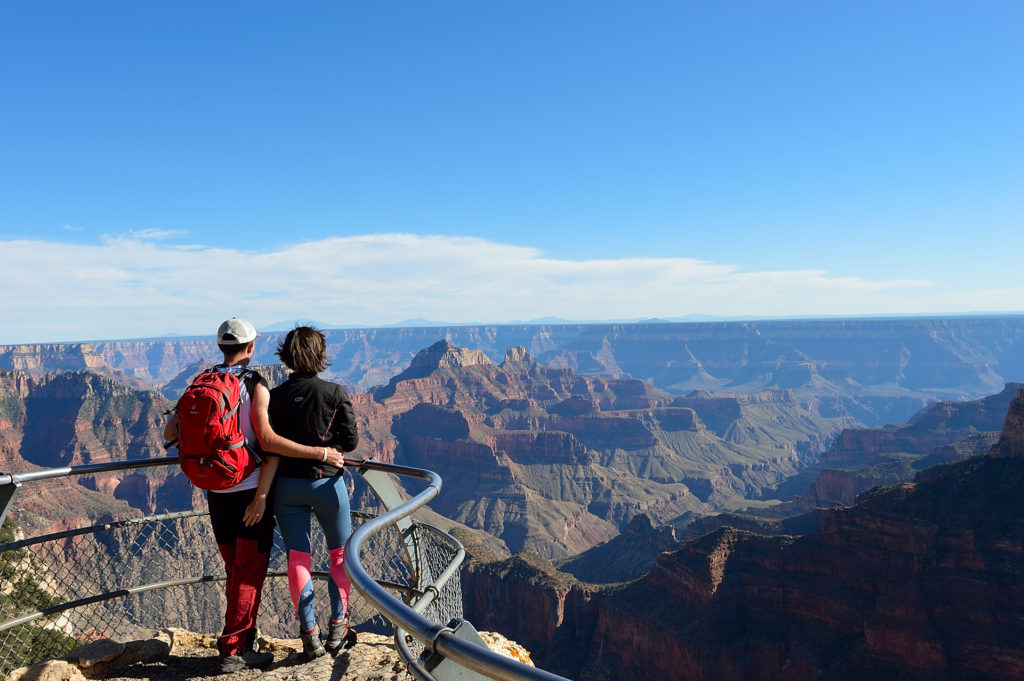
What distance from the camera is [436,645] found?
6.20 ft

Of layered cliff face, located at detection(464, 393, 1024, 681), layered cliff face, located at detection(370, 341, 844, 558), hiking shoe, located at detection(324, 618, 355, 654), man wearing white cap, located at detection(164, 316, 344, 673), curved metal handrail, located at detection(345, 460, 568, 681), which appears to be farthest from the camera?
layered cliff face, located at detection(370, 341, 844, 558)

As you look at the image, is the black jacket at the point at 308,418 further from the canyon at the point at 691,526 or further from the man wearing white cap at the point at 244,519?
the canyon at the point at 691,526

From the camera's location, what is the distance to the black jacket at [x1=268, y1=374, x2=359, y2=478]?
424 cm

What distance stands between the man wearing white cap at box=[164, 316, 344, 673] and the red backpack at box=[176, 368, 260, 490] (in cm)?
13

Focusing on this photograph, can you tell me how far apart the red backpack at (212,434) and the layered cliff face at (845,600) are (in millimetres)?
37858

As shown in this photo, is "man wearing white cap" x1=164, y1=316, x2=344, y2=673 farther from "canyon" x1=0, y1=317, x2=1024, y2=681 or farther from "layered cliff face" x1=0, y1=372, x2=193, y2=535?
"layered cliff face" x1=0, y1=372, x2=193, y2=535

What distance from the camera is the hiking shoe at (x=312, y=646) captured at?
447 centimetres

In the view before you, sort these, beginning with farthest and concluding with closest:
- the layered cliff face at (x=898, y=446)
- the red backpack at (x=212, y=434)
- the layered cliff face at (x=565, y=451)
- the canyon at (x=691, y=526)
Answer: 1. the layered cliff face at (x=565, y=451)
2. the layered cliff face at (x=898, y=446)
3. the canyon at (x=691, y=526)
4. the red backpack at (x=212, y=434)

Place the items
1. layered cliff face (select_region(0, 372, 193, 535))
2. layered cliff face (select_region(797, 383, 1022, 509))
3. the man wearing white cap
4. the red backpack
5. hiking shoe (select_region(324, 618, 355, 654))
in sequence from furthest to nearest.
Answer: layered cliff face (select_region(0, 372, 193, 535)), layered cliff face (select_region(797, 383, 1022, 509)), hiking shoe (select_region(324, 618, 355, 654)), the man wearing white cap, the red backpack

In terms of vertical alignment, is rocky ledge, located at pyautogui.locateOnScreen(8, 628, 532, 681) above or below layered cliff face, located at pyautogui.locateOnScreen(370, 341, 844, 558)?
above

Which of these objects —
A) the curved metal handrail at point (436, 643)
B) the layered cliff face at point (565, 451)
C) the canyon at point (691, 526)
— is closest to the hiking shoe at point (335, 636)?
the curved metal handrail at point (436, 643)

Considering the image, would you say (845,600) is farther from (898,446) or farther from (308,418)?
(898,446)

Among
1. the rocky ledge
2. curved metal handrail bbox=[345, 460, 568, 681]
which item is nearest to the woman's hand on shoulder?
the rocky ledge

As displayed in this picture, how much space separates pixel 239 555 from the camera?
4.42 m
